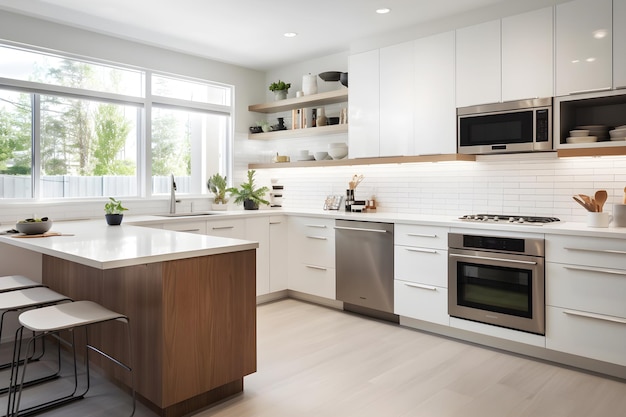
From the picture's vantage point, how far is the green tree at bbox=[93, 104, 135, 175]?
454cm

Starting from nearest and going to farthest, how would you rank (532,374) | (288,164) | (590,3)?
(532,374) → (590,3) → (288,164)

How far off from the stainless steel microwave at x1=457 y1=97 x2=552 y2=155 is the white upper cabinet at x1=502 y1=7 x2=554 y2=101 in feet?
0.32

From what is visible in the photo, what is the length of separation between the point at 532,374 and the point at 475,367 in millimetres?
354

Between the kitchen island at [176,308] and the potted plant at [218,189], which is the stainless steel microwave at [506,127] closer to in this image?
the kitchen island at [176,308]

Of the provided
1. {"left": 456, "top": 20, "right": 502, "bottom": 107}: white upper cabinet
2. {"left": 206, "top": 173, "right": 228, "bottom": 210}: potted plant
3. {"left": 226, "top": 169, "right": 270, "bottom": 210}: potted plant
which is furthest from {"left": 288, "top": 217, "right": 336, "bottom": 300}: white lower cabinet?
{"left": 456, "top": 20, "right": 502, "bottom": 107}: white upper cabinet

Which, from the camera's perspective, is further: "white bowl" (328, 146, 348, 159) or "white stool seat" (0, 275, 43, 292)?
"white bowl" (328, 146, 348, 159)

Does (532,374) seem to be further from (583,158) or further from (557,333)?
(583,158)

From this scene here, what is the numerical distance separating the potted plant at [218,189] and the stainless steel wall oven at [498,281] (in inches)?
107

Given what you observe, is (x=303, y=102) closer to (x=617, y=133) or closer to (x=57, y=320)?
(x=617, y=133)

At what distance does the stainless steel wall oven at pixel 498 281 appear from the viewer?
3283 millimetres

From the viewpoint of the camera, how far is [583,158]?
3635mm

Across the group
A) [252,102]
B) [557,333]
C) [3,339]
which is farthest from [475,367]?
[252,102]

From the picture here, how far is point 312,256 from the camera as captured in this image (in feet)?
15.7

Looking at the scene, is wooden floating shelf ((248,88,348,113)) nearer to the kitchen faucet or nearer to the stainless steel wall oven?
the kitchen faucet
